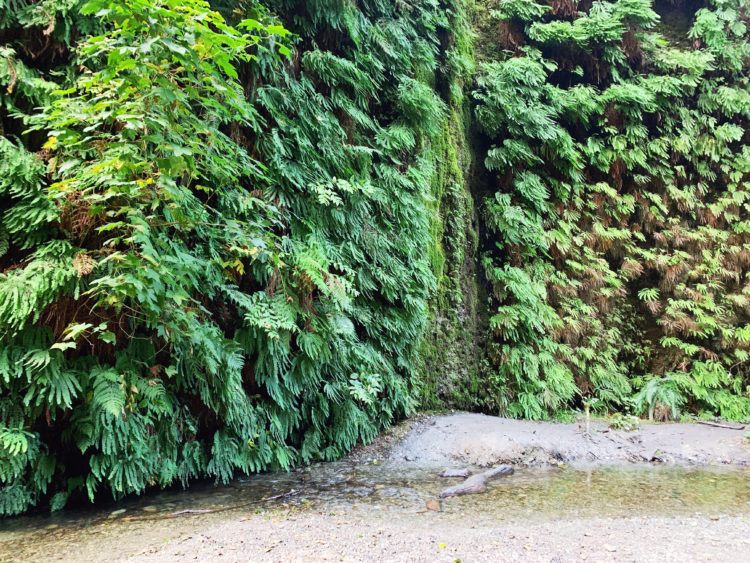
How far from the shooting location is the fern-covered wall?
3176 mm

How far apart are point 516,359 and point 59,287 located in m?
6.43

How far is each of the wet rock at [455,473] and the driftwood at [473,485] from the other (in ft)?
0.52

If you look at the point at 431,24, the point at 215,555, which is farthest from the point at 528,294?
the point at 215,555

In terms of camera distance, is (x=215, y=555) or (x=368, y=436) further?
(x=368, y=436)

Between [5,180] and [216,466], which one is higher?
[5,180]

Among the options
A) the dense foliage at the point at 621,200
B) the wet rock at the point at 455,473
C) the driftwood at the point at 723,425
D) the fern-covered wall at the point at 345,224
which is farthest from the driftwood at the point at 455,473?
the driftwood at the point at 723,425

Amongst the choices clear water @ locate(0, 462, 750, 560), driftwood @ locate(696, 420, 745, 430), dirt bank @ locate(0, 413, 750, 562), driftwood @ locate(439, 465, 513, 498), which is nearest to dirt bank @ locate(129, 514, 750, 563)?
dirt bank @ locate(0, 413, 750, 562)

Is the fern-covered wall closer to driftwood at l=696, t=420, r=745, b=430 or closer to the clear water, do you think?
the clear water

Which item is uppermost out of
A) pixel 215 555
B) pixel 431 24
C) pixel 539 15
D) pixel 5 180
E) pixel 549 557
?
pixel 539 15

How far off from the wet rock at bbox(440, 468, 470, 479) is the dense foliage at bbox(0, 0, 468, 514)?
117 cm

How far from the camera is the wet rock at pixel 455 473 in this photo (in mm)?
4691

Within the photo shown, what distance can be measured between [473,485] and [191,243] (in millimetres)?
3437

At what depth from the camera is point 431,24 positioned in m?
6.88

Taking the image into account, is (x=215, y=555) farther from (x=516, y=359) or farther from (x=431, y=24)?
(x=431, y=24)
